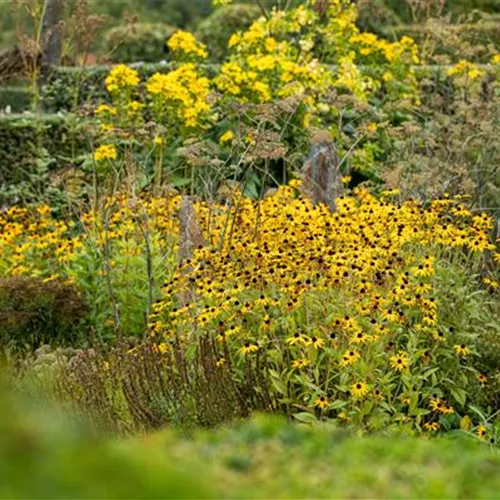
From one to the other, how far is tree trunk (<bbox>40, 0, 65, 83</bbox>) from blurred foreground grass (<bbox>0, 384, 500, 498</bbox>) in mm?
11386

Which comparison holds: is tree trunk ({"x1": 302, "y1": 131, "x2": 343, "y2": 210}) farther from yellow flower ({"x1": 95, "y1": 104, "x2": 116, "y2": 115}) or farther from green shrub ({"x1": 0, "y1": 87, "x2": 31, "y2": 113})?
green shrub ({"x1": 0, "y1": 87, "x2": 31, "y2": 113})

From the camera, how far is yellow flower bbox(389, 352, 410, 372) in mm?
5289

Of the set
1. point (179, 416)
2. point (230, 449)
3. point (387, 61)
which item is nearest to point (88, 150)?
point (387, 61)

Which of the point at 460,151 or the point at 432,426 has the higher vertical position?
the point at 460,151

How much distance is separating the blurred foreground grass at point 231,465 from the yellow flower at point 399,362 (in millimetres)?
1888

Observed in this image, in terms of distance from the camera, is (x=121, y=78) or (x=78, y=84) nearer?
(x=121, y=78)

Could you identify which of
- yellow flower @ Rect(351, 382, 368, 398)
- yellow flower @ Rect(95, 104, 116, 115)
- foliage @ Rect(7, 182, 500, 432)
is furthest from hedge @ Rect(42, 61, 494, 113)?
yellow flower @ Rect(351, 382, 368, 398)

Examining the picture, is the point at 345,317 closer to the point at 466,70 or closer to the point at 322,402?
the point at 322,402

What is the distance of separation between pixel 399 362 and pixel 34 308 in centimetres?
309

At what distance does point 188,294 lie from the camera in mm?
7070

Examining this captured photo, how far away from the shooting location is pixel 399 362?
211 inches

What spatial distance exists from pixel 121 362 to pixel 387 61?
7251mm

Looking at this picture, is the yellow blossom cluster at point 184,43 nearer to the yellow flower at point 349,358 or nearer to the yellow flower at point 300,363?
the yellow flower at point 300,363

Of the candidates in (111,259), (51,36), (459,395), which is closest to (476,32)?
(51,36)
